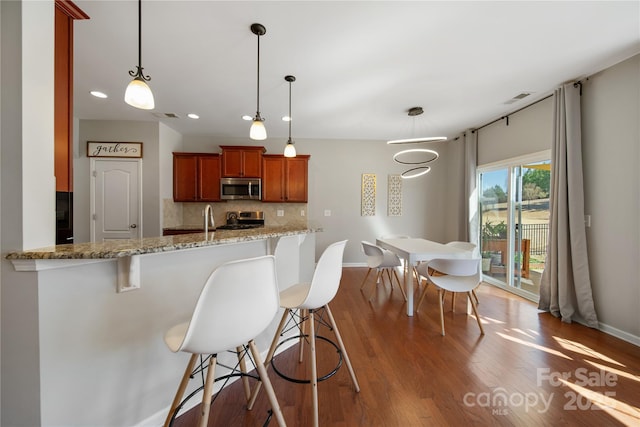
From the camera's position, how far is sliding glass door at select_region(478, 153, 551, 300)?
10.4ft

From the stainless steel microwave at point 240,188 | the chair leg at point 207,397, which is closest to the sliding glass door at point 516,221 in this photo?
the chair leg at point 207,397

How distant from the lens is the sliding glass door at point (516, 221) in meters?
3.16

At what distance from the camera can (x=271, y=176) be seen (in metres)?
4.48

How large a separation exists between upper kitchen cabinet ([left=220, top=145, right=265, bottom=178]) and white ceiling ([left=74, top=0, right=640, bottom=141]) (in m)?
1.00

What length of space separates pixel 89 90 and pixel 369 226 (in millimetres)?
4777

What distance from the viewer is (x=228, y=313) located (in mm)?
867

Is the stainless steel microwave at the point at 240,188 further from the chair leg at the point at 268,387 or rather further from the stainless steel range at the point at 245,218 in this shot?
the chair leg at the point at 268,387

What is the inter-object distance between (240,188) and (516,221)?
15.2 feet

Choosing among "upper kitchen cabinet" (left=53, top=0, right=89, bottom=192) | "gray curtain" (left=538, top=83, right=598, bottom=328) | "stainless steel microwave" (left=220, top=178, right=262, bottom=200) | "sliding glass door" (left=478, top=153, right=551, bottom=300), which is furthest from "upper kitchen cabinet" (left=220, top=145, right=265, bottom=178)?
"gray curtain" (left=538, top=83, right=598, bottom=328)

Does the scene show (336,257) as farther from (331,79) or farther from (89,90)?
(89,90)

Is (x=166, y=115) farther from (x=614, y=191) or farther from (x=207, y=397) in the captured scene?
(x=614, y=191)

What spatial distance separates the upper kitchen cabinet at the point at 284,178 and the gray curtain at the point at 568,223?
352cm

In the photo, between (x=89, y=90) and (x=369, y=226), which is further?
(x=369, y=226)

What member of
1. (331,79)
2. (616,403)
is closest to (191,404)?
(616,403)
